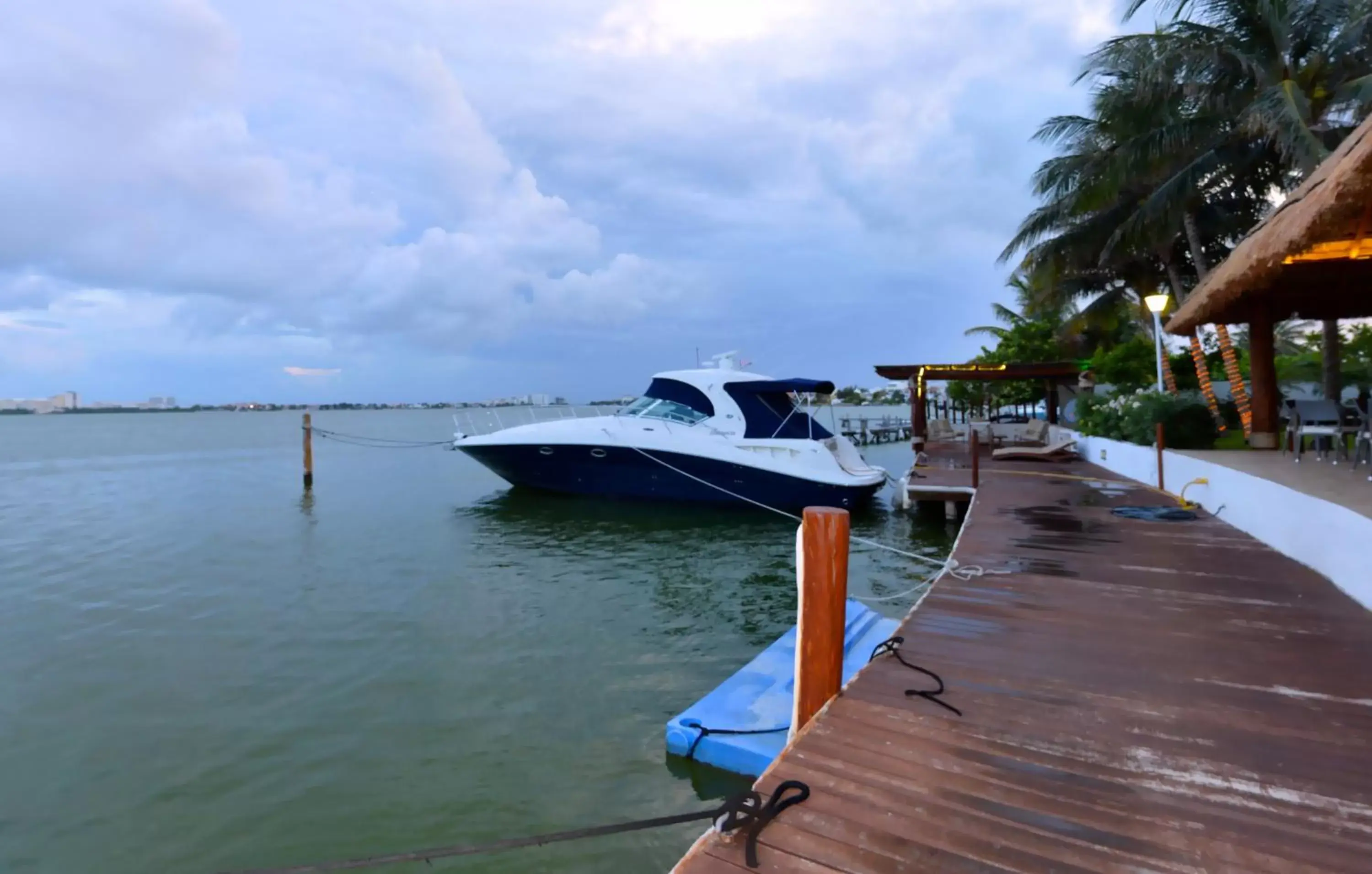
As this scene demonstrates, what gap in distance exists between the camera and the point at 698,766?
4703mm

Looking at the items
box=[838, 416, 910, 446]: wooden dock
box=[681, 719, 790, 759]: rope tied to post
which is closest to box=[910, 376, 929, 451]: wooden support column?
box=[838, 416, 910, 446]: wooden dock

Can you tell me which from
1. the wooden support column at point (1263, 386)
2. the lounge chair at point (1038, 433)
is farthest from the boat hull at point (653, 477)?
the lounge chair at point (1038, 433)

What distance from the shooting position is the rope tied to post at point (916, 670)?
3.42m

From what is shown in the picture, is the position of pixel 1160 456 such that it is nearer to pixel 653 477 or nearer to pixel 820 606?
pixel 820 606

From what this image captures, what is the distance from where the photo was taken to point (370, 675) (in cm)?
668

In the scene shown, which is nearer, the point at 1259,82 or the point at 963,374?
the point at 1259,82

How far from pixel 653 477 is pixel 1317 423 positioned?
10.7 metres

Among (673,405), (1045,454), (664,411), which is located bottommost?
(1045,454)

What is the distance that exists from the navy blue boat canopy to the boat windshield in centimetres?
87

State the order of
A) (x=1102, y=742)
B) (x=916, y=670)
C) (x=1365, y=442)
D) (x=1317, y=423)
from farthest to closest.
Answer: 1. (x=1317, y=423)
2. (x=1365, y=442)
3. (x=916, y=670)
4. (x=1102, y=742)

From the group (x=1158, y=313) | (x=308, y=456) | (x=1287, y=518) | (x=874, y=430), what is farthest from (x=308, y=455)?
(x=874, y=430)

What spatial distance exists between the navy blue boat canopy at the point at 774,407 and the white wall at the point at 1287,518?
6.40m

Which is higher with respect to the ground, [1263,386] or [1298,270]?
[1298,270]

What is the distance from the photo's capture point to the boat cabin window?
50.3 ft
